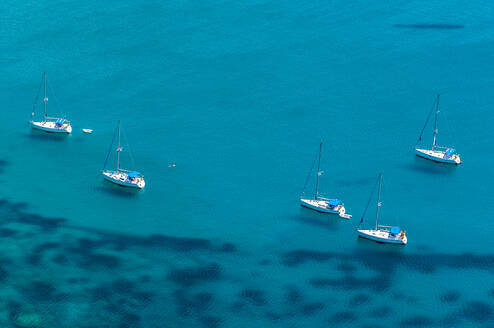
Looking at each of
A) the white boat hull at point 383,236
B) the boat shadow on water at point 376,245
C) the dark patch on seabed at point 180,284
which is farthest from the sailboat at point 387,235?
the dark patch on seabed at point 180,284

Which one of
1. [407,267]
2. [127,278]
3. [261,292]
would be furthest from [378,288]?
[127,278]

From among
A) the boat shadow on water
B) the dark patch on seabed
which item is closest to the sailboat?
the boat shadow on water

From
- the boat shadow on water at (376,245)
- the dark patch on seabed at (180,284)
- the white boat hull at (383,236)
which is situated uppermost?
the white boat hull at (383,236)

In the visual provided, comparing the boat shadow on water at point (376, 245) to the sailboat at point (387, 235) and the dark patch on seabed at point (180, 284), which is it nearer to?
the sailboat at point (387, 235)

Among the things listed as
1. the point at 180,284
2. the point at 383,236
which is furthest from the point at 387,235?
the point at 180,284

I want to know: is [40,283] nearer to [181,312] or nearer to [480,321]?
[181,312]

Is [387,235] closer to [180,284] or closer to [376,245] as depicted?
[376,245]

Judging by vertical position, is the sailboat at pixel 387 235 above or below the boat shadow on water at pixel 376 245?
above
